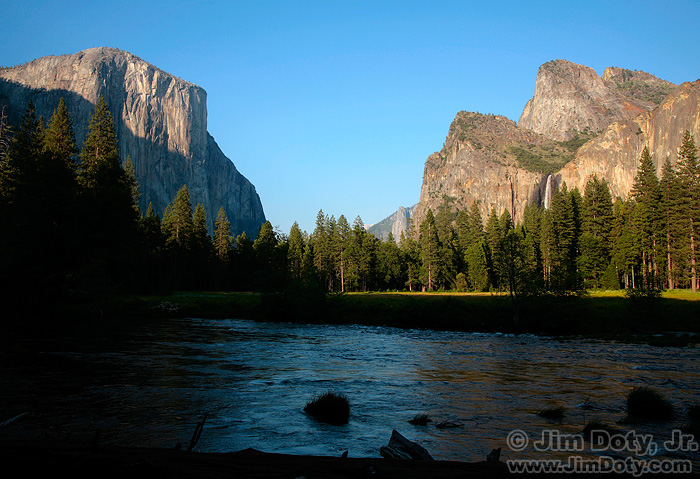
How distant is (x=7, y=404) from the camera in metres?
9.51

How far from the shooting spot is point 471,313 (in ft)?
120

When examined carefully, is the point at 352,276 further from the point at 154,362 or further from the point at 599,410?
the point at 599,410


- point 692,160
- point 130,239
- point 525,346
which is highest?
point 692,160

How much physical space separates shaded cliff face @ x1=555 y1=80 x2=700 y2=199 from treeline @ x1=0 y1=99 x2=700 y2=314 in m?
69.1

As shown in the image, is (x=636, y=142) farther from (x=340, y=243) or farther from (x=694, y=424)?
(x=694, y=424)

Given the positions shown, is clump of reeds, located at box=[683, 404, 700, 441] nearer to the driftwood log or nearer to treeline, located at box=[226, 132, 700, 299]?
the driftwood log

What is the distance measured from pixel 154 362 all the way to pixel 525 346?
771 inches

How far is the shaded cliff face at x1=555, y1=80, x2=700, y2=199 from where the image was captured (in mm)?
133250

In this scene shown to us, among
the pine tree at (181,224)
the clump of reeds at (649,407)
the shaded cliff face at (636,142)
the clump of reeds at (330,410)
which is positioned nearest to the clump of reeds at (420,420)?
the clump of reeds at (330,410)

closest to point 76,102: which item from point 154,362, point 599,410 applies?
point 154,362

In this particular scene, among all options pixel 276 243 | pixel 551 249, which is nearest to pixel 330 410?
pixel 551 249

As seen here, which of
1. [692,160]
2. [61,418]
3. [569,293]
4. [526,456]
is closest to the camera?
[526,456]

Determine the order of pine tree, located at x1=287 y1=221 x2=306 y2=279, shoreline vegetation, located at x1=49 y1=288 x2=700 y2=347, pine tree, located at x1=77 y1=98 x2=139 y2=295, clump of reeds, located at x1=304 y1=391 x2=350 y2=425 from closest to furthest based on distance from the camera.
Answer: clump of reeds, located at x1=304 y1=391 x2=350 y2=425, shoreline vegetation, located at x1=49 y1=288 x2=700 y2=347, pine tree, located at x1=77 y1=98 x2=139 y2=295, pine tree, located at x1=287 y1=221 x2=306 y2=279

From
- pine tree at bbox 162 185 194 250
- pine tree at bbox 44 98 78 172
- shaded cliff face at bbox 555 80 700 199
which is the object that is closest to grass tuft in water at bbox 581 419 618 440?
pine tree at bbox 44 98 78 172
